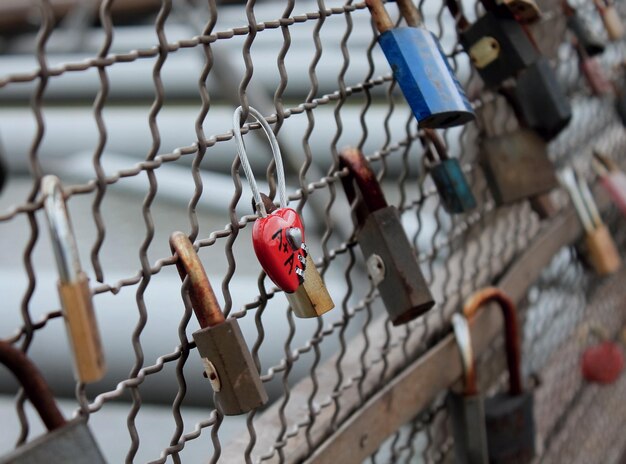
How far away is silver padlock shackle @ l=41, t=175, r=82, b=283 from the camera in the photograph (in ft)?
1.26

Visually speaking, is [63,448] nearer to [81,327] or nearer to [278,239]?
[81,327]

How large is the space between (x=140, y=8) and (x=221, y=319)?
354 centimetres

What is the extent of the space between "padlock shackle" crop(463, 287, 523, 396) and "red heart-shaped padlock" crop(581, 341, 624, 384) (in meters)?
0.48

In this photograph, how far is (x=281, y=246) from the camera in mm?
502

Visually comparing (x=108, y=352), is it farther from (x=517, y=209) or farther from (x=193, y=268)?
(x=193, y=268)

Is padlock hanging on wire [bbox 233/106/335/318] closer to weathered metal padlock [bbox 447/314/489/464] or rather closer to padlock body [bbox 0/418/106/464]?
padlock body [bbox 0/418/106/464]

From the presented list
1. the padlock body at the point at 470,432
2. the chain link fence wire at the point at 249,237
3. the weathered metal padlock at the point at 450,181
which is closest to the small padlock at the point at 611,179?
the chain link fence wire at the point at 249,237

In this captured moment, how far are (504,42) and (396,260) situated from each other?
10.0 inches

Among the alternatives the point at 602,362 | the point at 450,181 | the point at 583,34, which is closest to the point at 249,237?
the point at 602,362

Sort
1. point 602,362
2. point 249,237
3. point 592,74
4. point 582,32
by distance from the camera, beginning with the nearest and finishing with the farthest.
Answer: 1. point 582,32
2. point 592,74
3. point 602,362
4. point 249,237

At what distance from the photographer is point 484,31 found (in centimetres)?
79

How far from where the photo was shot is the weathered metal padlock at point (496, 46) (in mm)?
782

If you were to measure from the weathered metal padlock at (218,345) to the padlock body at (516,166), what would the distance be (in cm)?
50

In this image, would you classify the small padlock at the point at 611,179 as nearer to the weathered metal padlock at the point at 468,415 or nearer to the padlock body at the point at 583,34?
the padlock body at the point at 583,34
